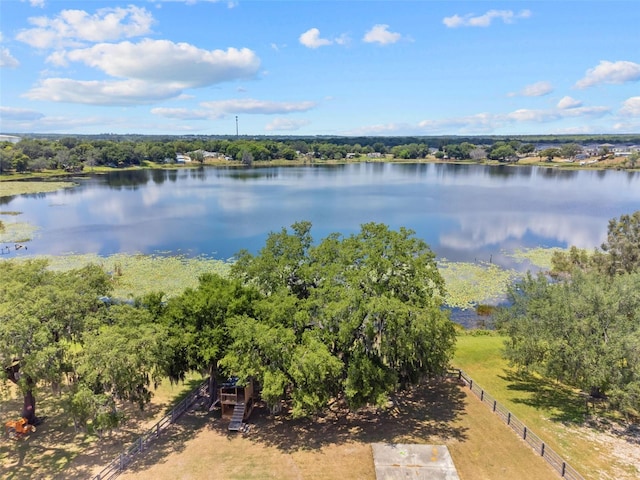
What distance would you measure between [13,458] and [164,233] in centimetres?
4961

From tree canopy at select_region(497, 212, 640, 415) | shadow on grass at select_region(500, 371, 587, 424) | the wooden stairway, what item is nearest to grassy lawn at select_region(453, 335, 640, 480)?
shadow on grass at select_region(500, 371, 587, 424)

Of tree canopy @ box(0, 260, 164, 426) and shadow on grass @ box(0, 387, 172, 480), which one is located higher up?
tree canopy @ box(0, 260, 164, 426)

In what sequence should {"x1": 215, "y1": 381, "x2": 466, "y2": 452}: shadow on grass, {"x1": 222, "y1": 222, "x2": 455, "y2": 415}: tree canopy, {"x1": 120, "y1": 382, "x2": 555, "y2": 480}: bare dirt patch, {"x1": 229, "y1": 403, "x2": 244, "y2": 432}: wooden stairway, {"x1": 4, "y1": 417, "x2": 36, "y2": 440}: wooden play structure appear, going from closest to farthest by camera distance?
{"x1": 120, "y1": 382, "x2": 555, "y2": 480}: bare dirt patch → {"x1": 222, "y1": 222, "x2": 455, "y2": 415}: tree canopy → {"x1": 4, "y1": 417, "x2": 36, "y2": 440}: wooden play structure → {"x1": 215, "y1": 381, "x2": 466, "y2": 452}: shadow on grass → {"x1": 229, "y1": 403, "x2": 244, "y2": 432}: wooden stairway

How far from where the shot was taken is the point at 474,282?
45000 mm

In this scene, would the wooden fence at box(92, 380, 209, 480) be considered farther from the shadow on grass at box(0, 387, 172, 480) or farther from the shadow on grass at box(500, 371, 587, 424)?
the shadow on grass at box(500, 371, 587, 424)

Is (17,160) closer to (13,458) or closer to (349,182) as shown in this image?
(349,182)

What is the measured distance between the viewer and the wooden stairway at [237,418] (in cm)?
2034

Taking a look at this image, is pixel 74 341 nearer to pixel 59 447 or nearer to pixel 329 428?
pixel 59 447

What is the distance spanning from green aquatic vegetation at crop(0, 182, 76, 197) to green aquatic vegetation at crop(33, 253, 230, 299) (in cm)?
6708

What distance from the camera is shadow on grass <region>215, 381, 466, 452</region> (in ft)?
64.6

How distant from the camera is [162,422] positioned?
2078cm

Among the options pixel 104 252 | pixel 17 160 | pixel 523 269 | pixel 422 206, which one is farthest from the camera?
pixel 17 160

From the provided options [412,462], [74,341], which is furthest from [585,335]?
[74,341]

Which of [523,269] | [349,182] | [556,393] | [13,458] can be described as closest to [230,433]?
[13,458]
